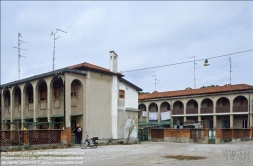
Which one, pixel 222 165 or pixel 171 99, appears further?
pixel 171 99

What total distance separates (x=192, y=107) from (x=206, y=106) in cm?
233

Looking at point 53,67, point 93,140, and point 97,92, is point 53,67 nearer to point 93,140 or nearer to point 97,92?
point 97,92

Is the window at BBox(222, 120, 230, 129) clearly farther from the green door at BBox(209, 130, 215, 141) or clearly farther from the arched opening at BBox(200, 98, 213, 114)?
the green door at BBox(209, 130, 215, 141)

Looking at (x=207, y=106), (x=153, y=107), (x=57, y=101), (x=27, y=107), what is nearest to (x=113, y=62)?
(x=57, y=101)

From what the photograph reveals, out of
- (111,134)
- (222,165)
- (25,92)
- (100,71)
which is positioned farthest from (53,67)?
(222,165)

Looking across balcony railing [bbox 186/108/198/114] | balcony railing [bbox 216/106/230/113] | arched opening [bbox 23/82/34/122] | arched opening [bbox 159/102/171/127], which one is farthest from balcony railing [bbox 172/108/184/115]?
arched opening [bbox 23/82/34/122]

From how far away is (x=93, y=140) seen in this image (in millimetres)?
21203

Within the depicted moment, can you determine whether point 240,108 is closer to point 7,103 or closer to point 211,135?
point 211,135

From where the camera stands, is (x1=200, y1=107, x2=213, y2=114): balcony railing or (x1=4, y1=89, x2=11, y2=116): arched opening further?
(x1=200, y1=107, x2=213, y2=114): balcony railing

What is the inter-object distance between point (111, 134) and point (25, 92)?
30.5ft

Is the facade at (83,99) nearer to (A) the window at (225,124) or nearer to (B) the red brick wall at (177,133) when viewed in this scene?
(B) the red brick wall at (177,133)

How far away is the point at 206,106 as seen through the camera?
157ft

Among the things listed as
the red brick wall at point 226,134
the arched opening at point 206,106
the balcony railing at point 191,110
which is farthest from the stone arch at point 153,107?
the red brick wall at point 226,134

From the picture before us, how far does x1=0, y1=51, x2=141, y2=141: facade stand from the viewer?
80.8ft
